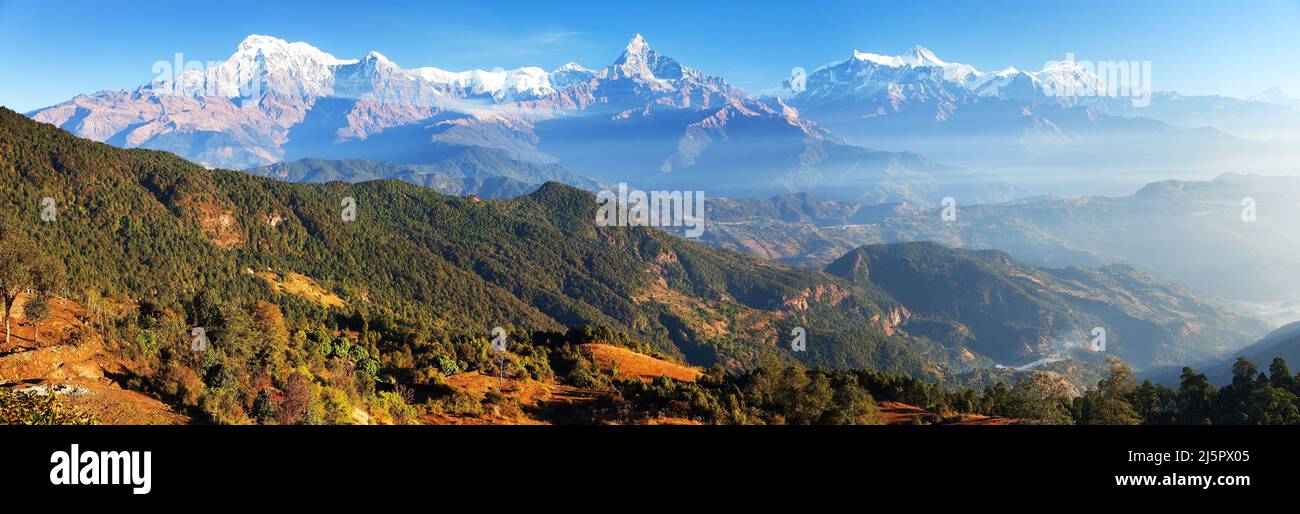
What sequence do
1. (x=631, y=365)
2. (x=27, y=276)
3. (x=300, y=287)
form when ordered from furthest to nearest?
(x=300, y=287)
(x=631, y=365)
(x=27, y=276)

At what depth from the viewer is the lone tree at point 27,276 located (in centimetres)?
3347

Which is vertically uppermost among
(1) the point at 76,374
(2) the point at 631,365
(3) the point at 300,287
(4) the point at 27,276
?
(4) the point at 27,276

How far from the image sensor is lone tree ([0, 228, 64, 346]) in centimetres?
3347

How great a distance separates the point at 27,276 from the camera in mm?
34438

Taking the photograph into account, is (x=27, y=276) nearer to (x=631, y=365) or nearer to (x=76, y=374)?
(x=76, y=374)

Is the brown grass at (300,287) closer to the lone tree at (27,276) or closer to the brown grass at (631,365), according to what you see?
the brown grass at (631,365)

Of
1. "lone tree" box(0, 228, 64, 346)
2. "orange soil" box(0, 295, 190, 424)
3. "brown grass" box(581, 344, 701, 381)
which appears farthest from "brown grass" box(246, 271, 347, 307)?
"orange soil" box(0, 295, 190, 424)

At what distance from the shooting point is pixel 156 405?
27.3m

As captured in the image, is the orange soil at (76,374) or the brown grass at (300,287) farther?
the brown grass at (300,287)

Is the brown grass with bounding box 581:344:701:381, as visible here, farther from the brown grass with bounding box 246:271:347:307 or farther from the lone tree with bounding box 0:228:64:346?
the brown grass with bounding box 246:271:347:307

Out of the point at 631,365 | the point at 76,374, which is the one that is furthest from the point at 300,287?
the point at 76,374

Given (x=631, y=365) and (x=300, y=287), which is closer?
(x=631, y=365)

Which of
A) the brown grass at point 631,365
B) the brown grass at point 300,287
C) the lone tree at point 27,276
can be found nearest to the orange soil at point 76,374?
the lone tree at point 27,276
